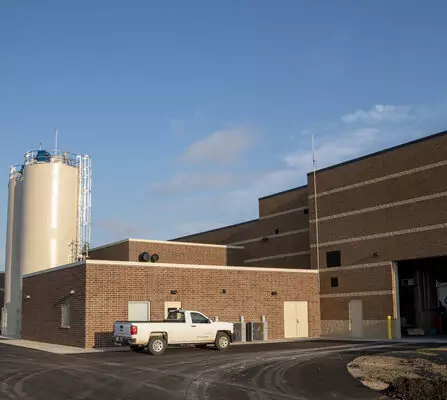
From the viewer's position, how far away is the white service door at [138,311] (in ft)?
105

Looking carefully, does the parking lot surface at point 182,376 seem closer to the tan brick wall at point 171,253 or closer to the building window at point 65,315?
the building window at point 65,315

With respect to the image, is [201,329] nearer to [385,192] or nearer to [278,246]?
[385,192]

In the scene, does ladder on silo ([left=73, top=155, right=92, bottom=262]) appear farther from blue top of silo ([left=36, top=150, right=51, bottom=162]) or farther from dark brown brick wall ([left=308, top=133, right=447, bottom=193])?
dark brown brick wall ([left=308, top=133, right=447, bottom=193])

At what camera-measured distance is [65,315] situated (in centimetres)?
3294

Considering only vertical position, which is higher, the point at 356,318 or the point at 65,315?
the point at 65,315

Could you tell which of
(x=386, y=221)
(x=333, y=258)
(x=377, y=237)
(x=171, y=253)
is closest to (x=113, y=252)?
(x=171, y=253)

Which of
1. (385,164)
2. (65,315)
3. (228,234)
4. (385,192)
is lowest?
(65,315)

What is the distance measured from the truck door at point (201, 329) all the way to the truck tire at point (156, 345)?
1.89m

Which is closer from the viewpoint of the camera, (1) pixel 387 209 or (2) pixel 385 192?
(1) pixel 387 209

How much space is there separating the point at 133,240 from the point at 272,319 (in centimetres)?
1159

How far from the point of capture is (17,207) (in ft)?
140

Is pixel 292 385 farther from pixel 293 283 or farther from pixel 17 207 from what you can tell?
pixel 17 207

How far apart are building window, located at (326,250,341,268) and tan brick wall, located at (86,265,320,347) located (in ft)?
4.89

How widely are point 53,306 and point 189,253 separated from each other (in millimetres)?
14148
